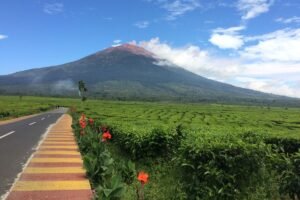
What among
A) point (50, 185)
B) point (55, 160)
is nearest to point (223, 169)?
point (50, 185)

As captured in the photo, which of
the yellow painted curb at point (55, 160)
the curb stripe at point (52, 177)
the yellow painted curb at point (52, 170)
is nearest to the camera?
the curb stripe at point (52, 177)

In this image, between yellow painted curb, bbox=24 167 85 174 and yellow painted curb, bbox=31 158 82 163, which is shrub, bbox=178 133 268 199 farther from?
yellow painted curb, bbox=31 158 82 163

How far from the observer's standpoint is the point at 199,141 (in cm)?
757

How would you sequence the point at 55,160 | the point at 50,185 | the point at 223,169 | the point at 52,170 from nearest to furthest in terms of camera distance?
1. the point at 223,169
2. the point at 50,185
3. the point at 52,170
4. the point at 55,160

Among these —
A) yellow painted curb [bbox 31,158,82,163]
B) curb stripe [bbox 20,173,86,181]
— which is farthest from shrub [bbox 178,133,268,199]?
yellow painted curb [bbox 31,158,82,163]

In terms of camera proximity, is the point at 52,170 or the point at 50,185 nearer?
the point at 50,185

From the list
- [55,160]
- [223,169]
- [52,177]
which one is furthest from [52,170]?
[223,169]

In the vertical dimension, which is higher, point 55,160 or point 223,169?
point 223,169

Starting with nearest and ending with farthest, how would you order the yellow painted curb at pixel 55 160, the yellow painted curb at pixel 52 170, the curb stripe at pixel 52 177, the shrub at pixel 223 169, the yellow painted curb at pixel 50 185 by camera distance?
the shrub at pixel 223 169, the yellow painted curb at pixel 50 185, the curb stripe at pixel 52 177, the yellow painted curb at pixel 52 170, the yellow painted curb at pixel 55 160

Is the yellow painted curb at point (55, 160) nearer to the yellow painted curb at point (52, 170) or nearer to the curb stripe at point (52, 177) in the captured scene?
the yellow painted curb at point (52, 170)

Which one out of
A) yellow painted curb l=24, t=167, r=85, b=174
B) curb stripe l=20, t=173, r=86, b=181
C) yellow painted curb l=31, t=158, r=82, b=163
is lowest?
yellow painted curb l=31, t=158, r=82, b=163

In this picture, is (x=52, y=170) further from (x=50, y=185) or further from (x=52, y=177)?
(x=50, y=185)

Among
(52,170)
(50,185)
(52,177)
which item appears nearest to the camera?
(50,185)

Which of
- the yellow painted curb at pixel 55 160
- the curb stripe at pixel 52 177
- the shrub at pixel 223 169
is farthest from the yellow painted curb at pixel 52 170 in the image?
the shrub at pixel 223 169
